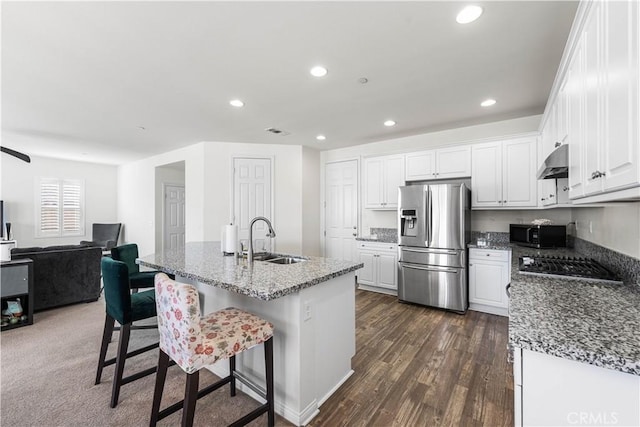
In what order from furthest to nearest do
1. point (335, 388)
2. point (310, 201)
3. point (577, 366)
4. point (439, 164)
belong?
point (310, 201) < point (439, 164) < point (335, 388) < point (577, 366)

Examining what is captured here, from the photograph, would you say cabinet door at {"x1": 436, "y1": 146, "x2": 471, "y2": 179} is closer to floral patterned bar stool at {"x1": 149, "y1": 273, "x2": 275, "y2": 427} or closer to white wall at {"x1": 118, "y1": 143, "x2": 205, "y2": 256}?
floral patterned bar stool at {"x1": 149, "y1": 273, "x2": 275, "y2": 427}

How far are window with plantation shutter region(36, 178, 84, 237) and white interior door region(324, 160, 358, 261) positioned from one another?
6526 millimetres

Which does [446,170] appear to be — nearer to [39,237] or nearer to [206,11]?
[206,11]

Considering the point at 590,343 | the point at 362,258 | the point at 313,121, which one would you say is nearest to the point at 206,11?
the point at 313,121

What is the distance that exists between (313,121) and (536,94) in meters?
2.62

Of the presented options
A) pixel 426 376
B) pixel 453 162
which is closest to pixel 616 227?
pixel 426 376

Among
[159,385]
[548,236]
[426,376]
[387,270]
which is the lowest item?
[426,376]

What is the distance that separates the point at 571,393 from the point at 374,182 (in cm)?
401

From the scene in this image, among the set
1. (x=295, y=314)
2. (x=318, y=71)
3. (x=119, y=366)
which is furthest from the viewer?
(x=318, y=71)

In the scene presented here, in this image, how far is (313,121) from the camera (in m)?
3.87

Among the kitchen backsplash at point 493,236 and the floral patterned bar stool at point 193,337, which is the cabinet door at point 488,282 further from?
the floral patterned bar stool at point 193,337

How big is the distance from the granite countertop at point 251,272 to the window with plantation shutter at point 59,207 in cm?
642

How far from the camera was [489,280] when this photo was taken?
11.6 feet

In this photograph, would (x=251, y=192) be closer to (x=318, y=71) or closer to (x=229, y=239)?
(x=229, y=239)
